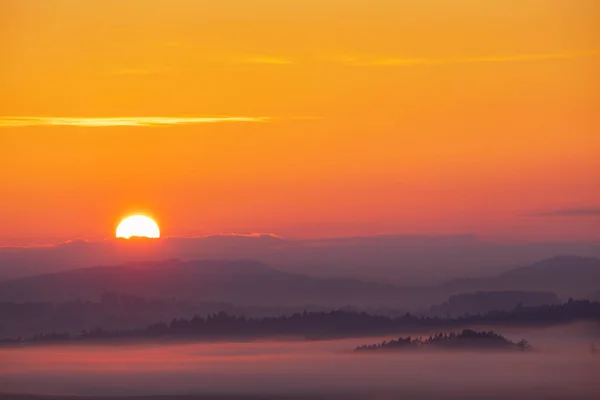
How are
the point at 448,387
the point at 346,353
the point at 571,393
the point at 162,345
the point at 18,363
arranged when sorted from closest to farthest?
the point at 571,393, the point at 448,387, the point at 18,363, the point at 346,353, the point at 162,345

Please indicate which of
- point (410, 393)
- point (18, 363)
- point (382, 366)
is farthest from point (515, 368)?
point (18, 363)

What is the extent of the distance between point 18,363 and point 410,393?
32.1 meters

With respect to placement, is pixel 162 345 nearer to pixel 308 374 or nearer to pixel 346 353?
pixel 346 353

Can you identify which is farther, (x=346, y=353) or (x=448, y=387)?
(x=346, y=353)

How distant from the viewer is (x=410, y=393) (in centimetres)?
7012

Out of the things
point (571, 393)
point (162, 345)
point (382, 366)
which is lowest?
point (571, 393)

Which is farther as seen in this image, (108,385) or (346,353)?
(346,353)

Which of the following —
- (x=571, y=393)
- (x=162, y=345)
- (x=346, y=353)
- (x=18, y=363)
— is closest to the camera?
(x=571, y=393)

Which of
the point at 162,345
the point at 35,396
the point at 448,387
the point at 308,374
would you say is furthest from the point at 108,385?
the point at 162,345

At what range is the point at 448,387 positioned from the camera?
7338cm

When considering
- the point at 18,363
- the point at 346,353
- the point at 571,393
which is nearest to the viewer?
the point at 571,393

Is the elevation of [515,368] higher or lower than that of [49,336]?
lower

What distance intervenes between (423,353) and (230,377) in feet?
54.5

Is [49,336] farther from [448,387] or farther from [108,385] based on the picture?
[448,387]
